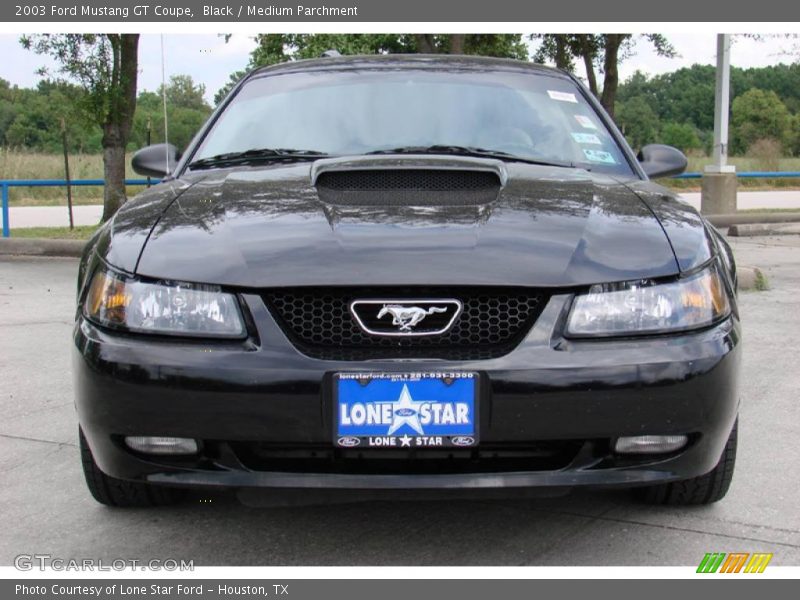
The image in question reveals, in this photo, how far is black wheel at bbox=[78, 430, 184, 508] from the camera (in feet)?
10.0

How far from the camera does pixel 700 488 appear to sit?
308 centimetres

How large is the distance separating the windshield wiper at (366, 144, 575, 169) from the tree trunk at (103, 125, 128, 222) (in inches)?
417

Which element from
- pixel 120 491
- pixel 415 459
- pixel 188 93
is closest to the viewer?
pixel 415 459

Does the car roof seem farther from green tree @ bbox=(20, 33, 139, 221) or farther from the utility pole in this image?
the utility pole

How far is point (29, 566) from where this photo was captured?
271 cm

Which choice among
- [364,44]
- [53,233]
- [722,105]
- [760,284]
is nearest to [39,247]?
[53,233]

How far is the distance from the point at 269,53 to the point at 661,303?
2221 centimetres

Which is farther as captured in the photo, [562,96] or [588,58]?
[588,58]

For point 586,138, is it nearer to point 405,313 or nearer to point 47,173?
point 405,313

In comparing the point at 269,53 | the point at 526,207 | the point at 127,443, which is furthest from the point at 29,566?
the point at 269,53

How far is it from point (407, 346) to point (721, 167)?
48.3 ft

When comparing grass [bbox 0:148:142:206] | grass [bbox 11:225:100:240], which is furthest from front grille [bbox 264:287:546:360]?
grass [bbox 0:148:142:206]

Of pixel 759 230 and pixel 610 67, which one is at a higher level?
pixel 610 67

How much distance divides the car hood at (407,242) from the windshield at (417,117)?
69 cm
